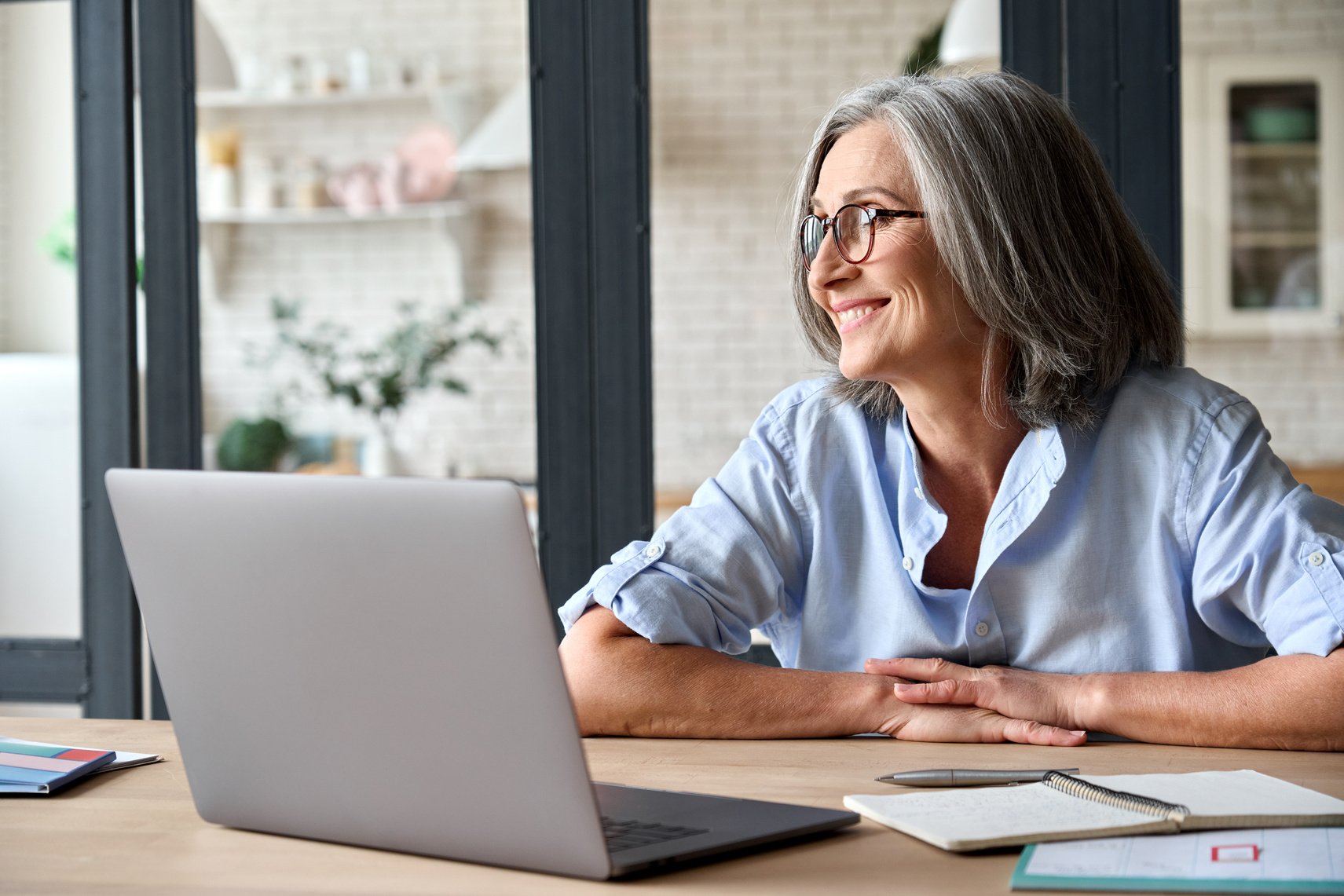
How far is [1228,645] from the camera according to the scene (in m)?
1.66

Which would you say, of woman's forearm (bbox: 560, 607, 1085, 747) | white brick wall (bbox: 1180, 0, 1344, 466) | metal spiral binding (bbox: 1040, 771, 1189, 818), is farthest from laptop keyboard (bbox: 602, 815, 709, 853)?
white brick wall (bbox: 1180, 0, 1344, 466)

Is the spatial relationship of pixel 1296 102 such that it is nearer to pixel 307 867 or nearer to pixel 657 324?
pixel 657 324

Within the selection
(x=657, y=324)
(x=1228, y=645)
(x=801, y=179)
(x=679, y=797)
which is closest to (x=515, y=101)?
(x=657, y=324)

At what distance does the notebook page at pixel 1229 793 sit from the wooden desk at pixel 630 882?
90 millimetres

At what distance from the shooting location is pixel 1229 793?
1.00 meters

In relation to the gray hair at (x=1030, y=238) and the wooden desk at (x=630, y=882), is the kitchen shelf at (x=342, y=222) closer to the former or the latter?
the gray hair at (x=1030, y=238)

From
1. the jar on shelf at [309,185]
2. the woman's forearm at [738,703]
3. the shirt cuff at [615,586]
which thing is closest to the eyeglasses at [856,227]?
the shirt cuff at [615,586]

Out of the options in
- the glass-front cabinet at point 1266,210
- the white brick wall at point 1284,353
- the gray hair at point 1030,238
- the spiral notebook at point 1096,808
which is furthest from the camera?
the glass-front cabinet at point 1266,210

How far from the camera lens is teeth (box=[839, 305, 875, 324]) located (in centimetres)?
167

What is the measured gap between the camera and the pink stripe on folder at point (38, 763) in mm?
1179

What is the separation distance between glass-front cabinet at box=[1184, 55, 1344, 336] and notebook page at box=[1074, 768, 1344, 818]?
4160 mm

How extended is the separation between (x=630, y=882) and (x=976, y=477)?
0.98 metres

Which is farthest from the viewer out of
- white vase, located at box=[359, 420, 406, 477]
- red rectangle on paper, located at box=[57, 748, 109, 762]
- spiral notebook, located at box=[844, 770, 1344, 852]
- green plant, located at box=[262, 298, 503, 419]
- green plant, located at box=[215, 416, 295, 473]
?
green plant, located at box=[262, 298, 503, 419]

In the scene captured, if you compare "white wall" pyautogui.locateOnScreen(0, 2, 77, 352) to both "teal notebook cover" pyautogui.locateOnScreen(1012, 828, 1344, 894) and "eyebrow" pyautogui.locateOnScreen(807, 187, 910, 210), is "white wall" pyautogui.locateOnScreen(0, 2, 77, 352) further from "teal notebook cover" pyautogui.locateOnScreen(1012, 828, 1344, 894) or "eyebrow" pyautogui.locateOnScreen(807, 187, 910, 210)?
"teal notebook cover" pyautogui.locateOnScreen(1012, 828, 1344, 894)
